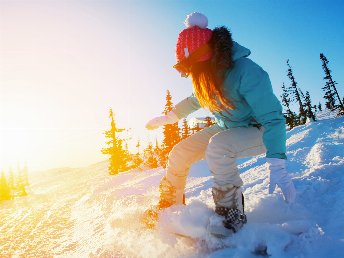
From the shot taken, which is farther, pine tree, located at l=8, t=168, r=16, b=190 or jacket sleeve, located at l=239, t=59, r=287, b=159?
pine tree, located at l=8, t=168, r=16, b=190

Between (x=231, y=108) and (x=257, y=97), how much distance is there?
318 mm

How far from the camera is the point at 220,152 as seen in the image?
2932 mm

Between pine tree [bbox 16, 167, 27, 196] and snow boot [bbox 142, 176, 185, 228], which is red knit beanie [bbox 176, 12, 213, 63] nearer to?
snow boot [bbox 142, 176, 185, 228]

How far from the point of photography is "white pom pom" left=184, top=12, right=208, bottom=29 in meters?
3.28

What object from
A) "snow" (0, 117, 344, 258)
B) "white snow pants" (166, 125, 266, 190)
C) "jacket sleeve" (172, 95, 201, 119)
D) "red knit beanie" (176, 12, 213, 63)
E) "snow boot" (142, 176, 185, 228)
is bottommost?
"snow" (0, 117, 344, 258)

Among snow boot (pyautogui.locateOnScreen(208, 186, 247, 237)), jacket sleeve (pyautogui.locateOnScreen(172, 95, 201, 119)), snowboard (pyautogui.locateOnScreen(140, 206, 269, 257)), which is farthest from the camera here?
jacket sleeve (pyautogui.locateOnScreen(172, 95, 201, 119))

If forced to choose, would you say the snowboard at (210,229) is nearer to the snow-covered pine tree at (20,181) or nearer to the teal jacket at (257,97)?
the teal jacket at (257,97)

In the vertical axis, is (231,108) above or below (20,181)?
below

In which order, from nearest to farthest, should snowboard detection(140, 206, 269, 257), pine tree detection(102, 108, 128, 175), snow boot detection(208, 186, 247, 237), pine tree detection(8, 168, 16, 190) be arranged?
snowboard detection(140, 206, 269, 257) < snow boot detection(208, 186, 247, 237) < pine tree detection(102, 108, 128, 175) < pine tree detection(8, 168, 16, 190)

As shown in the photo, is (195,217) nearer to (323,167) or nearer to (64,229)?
(323,167)

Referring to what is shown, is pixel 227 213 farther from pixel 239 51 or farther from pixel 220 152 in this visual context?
pixel 239 51

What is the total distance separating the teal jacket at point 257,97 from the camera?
113 inches

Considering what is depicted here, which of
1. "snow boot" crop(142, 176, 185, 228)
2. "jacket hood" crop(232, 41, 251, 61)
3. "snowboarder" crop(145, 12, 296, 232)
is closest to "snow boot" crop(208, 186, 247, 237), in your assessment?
"snowboarder" crop(145, 12, 296, 232)

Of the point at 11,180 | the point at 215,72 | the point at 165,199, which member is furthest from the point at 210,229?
the point at 11,180
